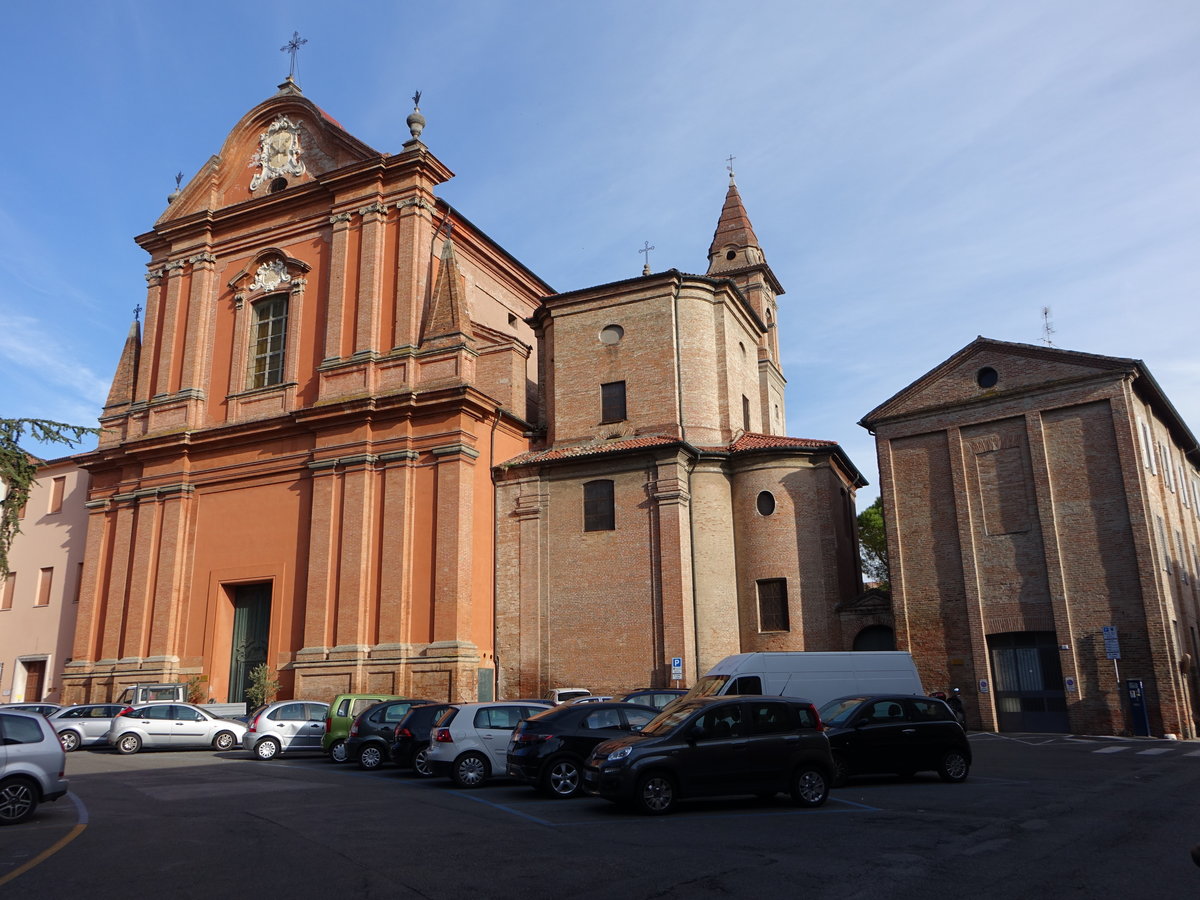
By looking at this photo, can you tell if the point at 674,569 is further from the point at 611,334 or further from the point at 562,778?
the point at 562,778

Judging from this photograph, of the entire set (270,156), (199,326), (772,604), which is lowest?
(772,604)

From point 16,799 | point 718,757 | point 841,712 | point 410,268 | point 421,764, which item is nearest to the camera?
point 16,799

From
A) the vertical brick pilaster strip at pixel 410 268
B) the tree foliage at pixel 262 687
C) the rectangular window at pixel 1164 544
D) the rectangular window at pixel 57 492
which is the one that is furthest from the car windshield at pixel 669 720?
the rectangular window at pixel 57 492

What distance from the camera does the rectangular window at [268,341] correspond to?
3169 cm

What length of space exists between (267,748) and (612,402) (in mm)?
14473

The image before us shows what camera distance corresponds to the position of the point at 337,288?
99.5ft

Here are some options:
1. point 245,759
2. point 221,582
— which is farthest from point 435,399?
point 245,759

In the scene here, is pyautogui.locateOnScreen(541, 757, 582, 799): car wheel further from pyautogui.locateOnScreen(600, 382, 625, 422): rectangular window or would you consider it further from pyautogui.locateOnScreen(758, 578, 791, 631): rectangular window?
pyautogui.locateOnScreen(600, 382, 625, 422): rectangular window

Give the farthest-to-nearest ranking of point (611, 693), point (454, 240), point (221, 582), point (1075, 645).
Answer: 1. point (454, 240)
2. point (221, 582)
3. point (611, 693)
4. point (1075, 645)

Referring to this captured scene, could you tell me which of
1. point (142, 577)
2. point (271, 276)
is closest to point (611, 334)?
point (271, 276)

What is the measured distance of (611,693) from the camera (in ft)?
85.7

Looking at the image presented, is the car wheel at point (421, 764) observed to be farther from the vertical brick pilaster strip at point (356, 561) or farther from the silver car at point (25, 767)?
the vertical brick pilaster strip at point (356, 561)

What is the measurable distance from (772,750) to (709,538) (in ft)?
51.1

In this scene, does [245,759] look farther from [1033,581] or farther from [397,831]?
[1033,581]
